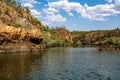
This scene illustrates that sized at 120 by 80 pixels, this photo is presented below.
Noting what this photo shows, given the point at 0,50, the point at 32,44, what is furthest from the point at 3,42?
the point at 32,44

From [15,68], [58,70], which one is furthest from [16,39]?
[58,70]

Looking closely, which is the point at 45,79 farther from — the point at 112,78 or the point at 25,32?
the point at 25,32

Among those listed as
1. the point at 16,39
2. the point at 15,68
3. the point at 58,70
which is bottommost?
the point at 58,70

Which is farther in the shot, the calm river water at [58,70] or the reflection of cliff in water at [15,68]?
the reflection of cliff in water at [15,68]

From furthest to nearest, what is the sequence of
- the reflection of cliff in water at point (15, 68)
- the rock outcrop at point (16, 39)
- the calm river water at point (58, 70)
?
the rock outcrop at point (16, 39) → the reflection of cliff in water at point (15, 68) → the calm river water at point (58, 70)

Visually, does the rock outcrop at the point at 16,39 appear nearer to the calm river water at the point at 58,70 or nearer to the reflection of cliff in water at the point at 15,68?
the calm river water at the point at 58,70

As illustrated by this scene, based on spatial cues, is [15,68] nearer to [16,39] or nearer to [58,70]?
[58,70]

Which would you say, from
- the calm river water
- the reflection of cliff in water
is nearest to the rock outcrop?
the calm river water

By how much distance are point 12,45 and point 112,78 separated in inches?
4507

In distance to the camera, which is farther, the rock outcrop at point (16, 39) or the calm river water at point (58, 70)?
the rock outcrop at point (16, 39)

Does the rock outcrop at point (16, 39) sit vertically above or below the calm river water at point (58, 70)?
above

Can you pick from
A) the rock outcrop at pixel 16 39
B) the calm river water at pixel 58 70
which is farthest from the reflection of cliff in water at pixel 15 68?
the rock outcrop at pixel 16 39

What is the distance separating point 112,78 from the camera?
200 ft

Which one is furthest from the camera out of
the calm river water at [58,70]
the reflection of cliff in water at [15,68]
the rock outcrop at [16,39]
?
the rock outcrop at [16,39]
